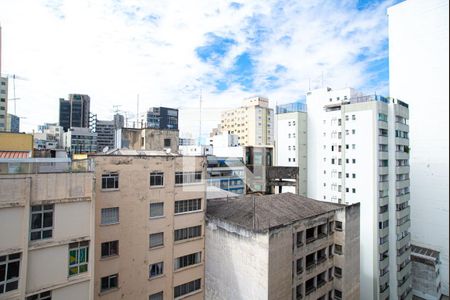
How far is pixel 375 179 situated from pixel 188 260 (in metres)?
20.9

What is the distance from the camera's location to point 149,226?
14.4 m

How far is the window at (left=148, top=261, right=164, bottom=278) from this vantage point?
570 inches

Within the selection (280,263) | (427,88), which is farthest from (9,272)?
(427,88)

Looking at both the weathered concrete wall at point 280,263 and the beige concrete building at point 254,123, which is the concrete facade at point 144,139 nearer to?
the weathered concrete wall at point 280,263

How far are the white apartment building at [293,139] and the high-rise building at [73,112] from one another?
8537 cm

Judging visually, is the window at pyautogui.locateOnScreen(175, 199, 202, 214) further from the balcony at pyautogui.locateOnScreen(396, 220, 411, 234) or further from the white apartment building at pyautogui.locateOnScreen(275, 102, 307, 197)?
the balcony at pyautogui.locateOnScreen(396, 220, 411, 234)

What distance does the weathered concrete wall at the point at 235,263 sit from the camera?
1338 cm

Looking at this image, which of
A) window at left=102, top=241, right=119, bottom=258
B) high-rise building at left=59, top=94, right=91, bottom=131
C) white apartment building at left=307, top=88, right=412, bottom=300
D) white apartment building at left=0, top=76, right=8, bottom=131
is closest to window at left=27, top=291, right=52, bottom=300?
window at left=102, top=241, right=119, bottom=258

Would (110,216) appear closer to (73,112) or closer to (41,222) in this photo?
(41,222)

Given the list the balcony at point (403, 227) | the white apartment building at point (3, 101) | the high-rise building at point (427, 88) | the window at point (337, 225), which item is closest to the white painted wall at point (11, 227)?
the high-rise building at point (427, 88)

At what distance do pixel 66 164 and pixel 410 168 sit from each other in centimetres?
3538

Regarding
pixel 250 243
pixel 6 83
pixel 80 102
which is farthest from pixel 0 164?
pixel 80 102

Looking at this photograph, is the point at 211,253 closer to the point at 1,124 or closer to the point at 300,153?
the point at 300,153

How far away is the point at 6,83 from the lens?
199 feet
